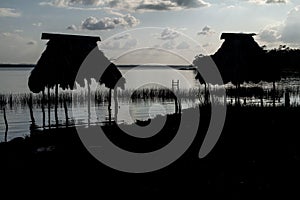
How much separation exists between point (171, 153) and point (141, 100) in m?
34.5

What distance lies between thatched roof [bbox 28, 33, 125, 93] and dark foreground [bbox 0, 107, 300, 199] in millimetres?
11572

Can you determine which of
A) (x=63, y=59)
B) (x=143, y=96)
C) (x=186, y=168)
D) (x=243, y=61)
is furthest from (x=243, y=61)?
(x=186, y=168)

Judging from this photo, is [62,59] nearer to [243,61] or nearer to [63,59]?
[63,59]

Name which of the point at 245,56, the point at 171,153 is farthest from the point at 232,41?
the point at 171,153

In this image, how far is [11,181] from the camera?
36.8 feet

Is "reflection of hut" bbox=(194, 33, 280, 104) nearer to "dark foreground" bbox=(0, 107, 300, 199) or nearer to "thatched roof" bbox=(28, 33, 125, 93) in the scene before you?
"thatched roof" bbox=(28, 33, 125, 93)

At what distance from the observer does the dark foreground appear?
9.96 m

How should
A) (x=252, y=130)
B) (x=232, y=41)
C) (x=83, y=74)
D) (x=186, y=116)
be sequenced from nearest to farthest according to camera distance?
(x=252, y=130), (x=186, y=116), (x=83, y=74), (x=232, y=41)

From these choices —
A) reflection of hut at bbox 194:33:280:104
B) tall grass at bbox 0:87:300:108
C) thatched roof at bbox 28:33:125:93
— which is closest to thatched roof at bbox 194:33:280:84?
reflection of hut at bbox 194:33:280:104

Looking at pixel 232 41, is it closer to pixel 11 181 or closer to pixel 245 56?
pixel 245 56

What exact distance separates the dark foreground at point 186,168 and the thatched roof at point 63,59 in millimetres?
11572

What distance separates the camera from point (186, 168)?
1187cm

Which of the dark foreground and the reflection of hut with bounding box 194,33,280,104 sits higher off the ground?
the reflection of hut with bounding box 194,33,280,104

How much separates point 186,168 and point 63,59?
59.4ft
